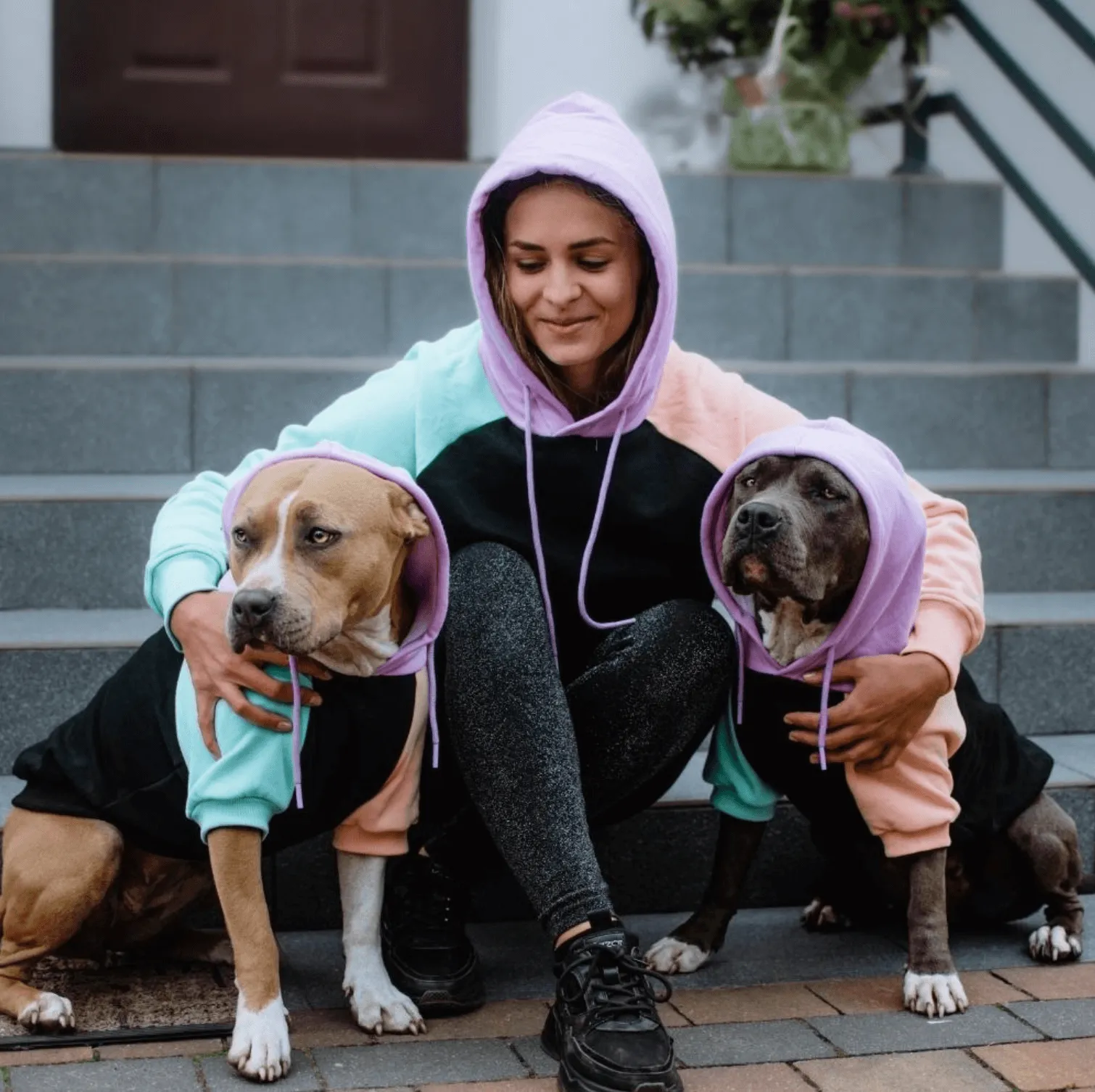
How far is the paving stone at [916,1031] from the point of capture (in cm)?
268

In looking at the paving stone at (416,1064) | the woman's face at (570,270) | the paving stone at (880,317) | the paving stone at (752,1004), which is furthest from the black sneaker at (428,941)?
the paving stone at (880,317)

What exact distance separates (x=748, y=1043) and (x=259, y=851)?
2.76 ft

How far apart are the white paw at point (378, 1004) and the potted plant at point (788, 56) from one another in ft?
11.3

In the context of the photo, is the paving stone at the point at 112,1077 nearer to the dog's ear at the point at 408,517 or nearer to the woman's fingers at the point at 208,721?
the woman's fingers at the point at 208,721

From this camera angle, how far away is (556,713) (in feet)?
8.80

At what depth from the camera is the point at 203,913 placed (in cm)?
316

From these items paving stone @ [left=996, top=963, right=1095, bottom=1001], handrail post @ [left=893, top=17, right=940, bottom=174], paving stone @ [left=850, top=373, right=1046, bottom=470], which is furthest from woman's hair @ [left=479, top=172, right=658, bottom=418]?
handrail post @ [left=893, top=17, right=940, bottom=174]

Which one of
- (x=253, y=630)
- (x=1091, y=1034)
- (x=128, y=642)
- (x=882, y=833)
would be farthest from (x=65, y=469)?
(x=1091, y=1034)

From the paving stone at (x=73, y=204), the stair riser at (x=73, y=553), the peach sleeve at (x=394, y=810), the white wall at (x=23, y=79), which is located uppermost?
the white wall at (x=23, y=79)

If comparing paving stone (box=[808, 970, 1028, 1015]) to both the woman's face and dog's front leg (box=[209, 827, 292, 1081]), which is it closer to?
dog's front leg (box=[209, 827, 292, 1081])

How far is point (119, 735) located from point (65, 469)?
5.37 ft

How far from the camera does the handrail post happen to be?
574 centimetres

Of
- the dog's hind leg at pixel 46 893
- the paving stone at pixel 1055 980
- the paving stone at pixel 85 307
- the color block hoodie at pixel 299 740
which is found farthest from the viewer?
the paving stone at pixel 85 307

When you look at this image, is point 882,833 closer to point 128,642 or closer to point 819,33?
point 128,642
